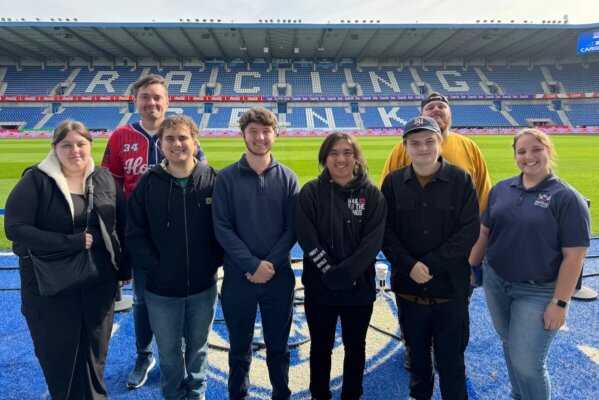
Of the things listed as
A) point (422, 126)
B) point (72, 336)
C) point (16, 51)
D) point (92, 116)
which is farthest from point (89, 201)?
point (16, 51)

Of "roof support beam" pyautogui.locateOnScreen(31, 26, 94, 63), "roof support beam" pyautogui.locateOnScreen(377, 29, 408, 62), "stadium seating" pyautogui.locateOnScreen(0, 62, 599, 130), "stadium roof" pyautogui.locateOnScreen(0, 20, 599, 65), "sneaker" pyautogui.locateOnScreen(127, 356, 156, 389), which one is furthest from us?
"stadium seating" pyautogui.locateOnScreen(0, 62, 599, 130)

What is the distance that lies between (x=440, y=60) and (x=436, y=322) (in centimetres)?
5459

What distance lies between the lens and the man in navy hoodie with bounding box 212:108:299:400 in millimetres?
2527

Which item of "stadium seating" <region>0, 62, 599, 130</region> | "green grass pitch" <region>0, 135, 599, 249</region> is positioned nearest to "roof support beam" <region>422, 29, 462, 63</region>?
"stadium seating" <region>0, 62, 599, 130</region>

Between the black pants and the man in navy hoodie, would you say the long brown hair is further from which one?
the black pants

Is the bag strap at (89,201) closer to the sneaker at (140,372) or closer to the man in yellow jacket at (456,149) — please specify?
the sneaker at (140,372)

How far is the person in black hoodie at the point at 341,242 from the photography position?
2.49 meters

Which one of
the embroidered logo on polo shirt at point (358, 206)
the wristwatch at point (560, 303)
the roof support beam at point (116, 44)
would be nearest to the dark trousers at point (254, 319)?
the embroidered logo on polo shirt at point (358, 206)

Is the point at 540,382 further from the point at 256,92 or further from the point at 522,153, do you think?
the point at 256,92

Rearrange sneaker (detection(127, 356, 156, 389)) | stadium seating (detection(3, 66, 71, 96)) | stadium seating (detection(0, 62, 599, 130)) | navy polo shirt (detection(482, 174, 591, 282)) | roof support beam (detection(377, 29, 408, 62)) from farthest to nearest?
1. stadium seating (detection(3, 66, 71, 96))
2. stadium seating (detection(0, 62, 599, 130))
3. roof support beam (detection(377, 29, 408, 62))
4. sneaker (detection(127, 356, 156, 389))
5. navy polo shirt (detection(482, 174, 591, 282))

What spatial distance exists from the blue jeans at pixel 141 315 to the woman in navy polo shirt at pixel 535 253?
9.40ft

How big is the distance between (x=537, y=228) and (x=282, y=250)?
1.71 metres

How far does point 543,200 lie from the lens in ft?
7.40

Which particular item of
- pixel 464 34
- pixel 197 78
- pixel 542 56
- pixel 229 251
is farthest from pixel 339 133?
pixel 542 56
